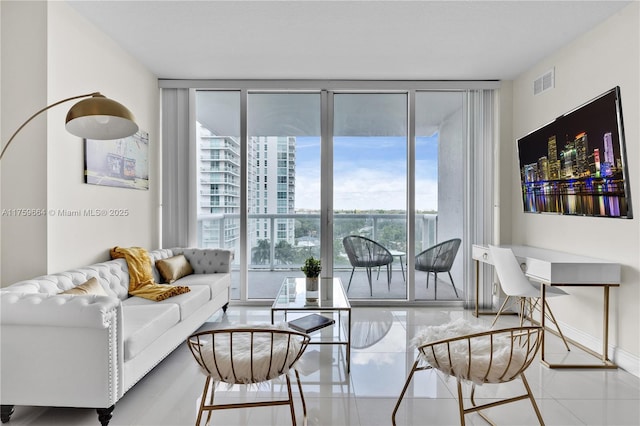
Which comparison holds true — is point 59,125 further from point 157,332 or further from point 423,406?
point 423,406

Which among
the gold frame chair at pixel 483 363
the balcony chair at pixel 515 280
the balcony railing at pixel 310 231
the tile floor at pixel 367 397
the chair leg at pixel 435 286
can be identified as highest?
the balcony railing at pixel 310 231

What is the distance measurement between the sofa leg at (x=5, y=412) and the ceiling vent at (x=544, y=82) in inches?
202

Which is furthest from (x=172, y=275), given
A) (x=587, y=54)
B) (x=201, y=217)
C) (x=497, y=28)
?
(x=587, y=54)

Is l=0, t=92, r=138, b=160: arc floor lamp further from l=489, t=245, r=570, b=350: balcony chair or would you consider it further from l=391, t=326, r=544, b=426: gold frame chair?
l=489, t=245, r=570, b=350: balcony chair

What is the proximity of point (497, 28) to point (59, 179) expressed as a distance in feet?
12.8

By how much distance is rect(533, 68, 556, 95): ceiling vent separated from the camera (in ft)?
11.7

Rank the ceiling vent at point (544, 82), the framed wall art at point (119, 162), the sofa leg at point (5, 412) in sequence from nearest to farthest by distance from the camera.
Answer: the sofa leg at point (5, 412), the framed wall art at point (119, 162), the ceiling vent at point (544, 82)

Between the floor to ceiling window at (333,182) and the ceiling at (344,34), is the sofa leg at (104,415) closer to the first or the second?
the floor to ceiling window at (333,182)

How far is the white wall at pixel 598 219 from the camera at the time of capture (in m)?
2.64

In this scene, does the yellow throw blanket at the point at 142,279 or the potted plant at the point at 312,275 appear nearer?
the yellow throw blanket at the point at 142,279

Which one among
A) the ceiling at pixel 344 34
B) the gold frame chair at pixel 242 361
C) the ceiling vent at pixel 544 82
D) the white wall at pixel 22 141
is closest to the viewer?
the gold frame chair at pixel 242 361

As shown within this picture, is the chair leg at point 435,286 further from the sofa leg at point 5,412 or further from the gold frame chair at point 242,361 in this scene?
the sofa leg at point 5,412

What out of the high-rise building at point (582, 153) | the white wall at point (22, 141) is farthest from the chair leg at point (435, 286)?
the white wall at point (22, 141)

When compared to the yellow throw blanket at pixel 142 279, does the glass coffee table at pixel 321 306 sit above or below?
below
